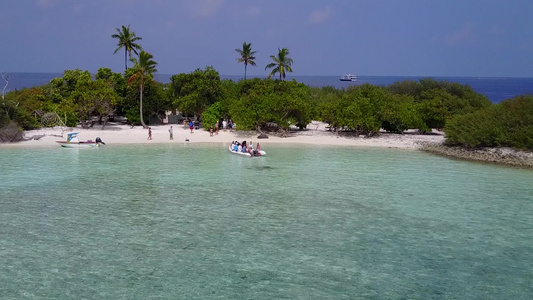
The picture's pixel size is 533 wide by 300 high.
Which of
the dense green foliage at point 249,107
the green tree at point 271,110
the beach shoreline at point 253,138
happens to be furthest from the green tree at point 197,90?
the green tree at point 271,110

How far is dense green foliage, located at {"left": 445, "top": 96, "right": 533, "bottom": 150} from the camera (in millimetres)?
34094

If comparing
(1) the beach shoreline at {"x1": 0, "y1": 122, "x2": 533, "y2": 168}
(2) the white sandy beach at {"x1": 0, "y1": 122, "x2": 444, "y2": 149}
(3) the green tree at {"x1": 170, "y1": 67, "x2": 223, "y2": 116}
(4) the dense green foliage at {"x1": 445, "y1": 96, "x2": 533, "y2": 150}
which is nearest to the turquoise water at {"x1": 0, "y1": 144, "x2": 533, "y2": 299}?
(4) the dense green foliage at {"x1": 445, "y1": 96, "x2": 533, "y2": 150}

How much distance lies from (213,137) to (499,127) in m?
23.4

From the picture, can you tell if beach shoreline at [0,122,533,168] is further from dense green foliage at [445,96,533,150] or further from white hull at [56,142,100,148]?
white hull at [56,142,100,148]

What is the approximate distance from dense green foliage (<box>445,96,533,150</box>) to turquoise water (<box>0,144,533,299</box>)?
13.2 ft

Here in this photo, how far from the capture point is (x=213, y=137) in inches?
1705

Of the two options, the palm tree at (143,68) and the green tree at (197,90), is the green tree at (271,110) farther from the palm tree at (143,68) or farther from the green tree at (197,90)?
the palm tree at (143,68)

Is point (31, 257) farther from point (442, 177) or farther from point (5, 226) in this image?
point (442, 177)

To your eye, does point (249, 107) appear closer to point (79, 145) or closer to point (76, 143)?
point (79, 145)

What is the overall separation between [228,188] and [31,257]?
451 inches

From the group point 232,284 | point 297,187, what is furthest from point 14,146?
point 232,284

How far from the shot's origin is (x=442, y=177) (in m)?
28.8

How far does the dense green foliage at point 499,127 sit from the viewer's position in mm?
34094

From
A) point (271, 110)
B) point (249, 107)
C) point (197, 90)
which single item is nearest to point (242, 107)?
point (249, 107)
